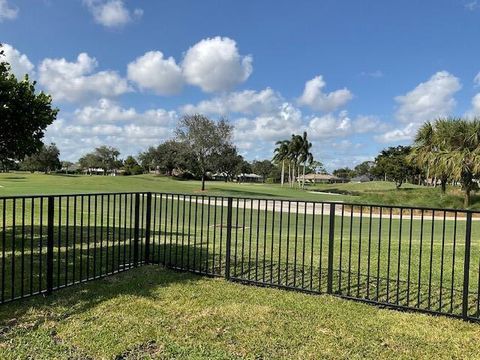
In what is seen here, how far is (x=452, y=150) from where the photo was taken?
23.2m

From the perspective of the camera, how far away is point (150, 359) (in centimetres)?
329

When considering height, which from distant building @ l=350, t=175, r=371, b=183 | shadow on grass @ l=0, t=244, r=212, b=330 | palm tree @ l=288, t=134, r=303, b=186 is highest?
palm tree @ l=288, t=134, r=303, b=186

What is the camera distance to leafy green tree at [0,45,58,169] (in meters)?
7.82

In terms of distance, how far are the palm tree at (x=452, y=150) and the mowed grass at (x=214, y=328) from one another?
1986 cm

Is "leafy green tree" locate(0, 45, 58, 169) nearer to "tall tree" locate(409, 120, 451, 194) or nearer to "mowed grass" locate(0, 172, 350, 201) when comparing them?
"mowed grass" locate(0, 172, 350, 201)

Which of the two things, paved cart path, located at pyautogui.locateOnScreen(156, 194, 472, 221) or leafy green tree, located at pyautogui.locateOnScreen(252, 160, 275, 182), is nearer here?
paved cart path, located at pyautogui.locateOnScreen(156, 194, 472, 221)

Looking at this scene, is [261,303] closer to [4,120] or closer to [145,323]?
[145,323]

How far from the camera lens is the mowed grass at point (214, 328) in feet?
→ 11.3

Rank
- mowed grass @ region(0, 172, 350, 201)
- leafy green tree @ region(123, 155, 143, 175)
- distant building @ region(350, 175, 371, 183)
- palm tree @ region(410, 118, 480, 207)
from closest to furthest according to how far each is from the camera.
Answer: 1. palm tree @ region(410, 118, 480, 207)
2. mowed grass @ region(0, 172, 350, 201)
3. leafy green tree @ region(123, 155, 143, 175)
4. distant building @ region(350, 175, 371, 183)

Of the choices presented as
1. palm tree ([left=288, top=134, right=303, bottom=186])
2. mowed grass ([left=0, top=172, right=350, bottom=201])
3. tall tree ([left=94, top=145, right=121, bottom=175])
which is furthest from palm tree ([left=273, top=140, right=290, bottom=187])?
tall tree ([left=94, top=145, right=121, bottom=175])

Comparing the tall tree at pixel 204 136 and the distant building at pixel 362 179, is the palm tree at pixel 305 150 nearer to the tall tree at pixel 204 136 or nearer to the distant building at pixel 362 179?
the tall tree at pixel 204 136

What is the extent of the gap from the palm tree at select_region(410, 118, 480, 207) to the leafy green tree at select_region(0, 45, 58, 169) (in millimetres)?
20069

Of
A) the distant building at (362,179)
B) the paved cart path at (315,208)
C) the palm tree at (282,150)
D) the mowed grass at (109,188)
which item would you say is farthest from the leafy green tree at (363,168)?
the paved cart path at (315,208)

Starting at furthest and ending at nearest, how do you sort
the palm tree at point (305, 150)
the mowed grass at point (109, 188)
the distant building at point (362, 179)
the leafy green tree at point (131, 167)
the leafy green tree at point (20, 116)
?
the distant building at point (362, 179)
the leafy green tree at point (131, 167)
the palm tree at point (305, 150)
the mowed grass at point (109, 188)
the leafy green tree at point (20, 116)
